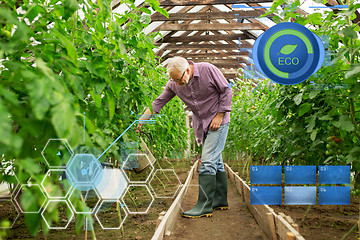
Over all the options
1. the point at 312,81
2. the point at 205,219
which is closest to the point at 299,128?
the point at 312,81

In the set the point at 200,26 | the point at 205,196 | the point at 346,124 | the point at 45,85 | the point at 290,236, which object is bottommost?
the point at 205,196

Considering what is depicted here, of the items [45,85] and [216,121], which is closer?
[45,85]

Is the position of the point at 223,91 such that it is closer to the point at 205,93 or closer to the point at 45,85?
the point at 205,93

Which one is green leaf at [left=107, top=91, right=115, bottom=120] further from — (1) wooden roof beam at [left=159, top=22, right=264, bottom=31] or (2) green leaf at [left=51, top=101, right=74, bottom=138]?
(1) wooden roof beam at [left=159, top=22, right=264, bottom=31]

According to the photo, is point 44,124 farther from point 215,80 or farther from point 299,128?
point 215,80

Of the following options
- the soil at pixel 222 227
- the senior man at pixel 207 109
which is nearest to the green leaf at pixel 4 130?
the soil at pixel 222 227

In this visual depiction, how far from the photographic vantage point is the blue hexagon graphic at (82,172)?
0.88 metres

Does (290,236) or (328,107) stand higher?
(328,107)

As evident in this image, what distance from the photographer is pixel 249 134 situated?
4535 mm

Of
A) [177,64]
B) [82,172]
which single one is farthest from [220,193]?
[82,172]

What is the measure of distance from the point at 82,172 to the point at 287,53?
92cm

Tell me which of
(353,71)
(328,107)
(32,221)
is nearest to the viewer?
(32,221)

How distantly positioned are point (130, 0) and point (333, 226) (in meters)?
1.71

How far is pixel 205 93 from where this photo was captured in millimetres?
2414
